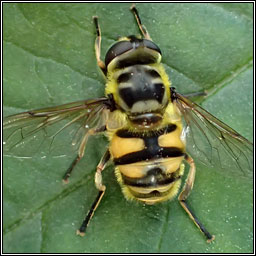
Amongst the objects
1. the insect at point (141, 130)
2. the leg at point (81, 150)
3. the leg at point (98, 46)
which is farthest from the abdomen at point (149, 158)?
the leg at point (98, 46)

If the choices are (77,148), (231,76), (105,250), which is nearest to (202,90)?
(231,76)

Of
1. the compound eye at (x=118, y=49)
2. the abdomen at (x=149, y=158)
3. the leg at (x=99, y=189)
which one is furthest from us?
the leg at (x=99, y=189)

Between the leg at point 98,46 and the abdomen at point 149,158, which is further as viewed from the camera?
the leg at point 98,46

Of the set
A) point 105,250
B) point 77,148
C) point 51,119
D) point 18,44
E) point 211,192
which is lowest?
point 105,250

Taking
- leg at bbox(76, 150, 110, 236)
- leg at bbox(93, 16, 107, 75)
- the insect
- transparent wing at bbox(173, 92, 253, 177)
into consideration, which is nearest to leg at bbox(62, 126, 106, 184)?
the insect

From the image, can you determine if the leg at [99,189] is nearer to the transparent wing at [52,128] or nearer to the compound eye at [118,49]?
the transparent wing at [52,128]

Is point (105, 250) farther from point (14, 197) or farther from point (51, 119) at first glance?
point (51, 119)

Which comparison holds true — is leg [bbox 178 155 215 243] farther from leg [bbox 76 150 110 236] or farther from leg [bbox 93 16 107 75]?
leg [bbox 93 16 107 75]
